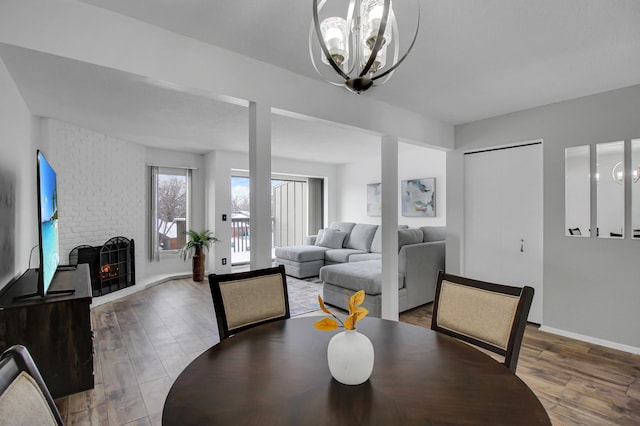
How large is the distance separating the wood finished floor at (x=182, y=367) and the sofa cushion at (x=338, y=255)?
187cm

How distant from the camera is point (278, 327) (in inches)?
60.0

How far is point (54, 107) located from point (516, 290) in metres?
4.33

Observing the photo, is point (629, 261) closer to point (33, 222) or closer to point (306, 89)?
point (306, 89)

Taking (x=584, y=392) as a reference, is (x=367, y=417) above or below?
→ above

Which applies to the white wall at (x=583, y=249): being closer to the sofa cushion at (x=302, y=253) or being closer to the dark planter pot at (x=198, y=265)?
the sofa cushion at (x=302, y=253)

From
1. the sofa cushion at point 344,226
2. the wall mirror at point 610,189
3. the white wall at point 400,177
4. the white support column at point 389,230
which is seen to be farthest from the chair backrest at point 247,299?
the sofa cushion at point 344,226

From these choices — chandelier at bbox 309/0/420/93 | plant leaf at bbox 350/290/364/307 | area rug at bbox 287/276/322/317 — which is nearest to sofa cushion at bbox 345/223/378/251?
area rug at bbox 287/276/322/317

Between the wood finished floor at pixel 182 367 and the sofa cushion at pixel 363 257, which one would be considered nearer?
the wood finished floor at pixel 182 367

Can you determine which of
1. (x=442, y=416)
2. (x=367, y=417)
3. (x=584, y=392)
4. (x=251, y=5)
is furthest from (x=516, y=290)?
(x=251, y=5)

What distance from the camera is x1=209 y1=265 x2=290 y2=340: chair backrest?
5.21 ft

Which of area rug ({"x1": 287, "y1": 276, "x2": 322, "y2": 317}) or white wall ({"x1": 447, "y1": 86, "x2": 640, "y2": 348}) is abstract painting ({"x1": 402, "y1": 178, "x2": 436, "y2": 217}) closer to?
white wall ({"x1": 447, "y1": 86, "x2": 640, "y2": 348})

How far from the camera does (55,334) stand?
219cm

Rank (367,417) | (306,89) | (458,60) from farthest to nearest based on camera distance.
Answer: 1. (306,89)
2. (458,60)
3. (367,417)

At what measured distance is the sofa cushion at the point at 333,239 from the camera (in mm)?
6344
